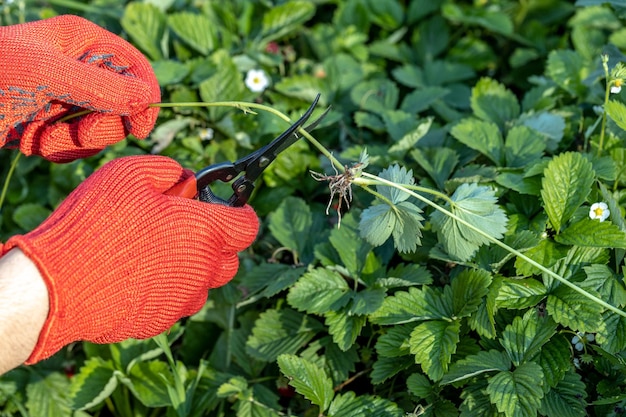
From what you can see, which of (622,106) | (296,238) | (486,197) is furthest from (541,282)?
(296,238)

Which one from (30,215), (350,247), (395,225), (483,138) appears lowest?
(30,215)

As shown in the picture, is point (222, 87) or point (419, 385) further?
point (222, 87)

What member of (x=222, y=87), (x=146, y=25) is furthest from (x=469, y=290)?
(x=146, y=25)

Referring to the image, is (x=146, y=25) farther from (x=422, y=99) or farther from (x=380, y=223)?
(x=380, y=223)

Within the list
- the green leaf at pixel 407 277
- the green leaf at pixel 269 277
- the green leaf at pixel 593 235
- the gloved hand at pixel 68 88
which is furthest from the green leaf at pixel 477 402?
the gloved hand at pixel 68 88

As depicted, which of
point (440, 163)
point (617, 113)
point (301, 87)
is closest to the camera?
point (617, 113)

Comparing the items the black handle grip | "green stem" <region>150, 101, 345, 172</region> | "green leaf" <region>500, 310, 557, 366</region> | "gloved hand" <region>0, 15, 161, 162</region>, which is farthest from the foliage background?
"gloved hand" <region>0, 15, 161, 162</region>

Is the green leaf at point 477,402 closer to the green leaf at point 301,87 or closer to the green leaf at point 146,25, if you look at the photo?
the green leaf at point 301,87
